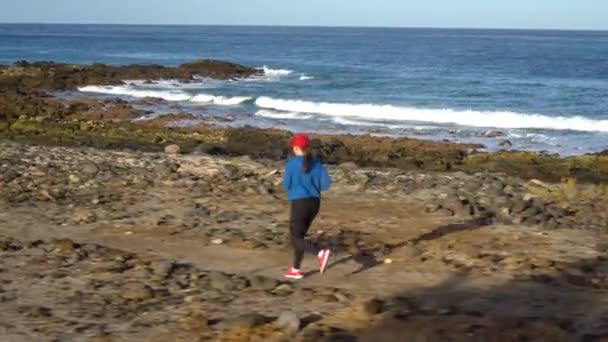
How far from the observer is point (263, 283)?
24.7ft

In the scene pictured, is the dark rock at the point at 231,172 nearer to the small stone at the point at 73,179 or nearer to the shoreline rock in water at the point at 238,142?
the small stone at the point at 73,179

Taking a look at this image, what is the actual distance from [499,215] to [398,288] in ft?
12.1

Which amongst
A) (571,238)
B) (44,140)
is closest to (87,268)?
(571,238)

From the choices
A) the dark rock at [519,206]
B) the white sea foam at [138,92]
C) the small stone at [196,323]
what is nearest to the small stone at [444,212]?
the dark rock at [519,206]

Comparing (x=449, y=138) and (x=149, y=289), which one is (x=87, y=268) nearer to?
(x=149, y=289)

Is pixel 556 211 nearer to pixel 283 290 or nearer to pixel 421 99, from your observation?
pixel 283 290

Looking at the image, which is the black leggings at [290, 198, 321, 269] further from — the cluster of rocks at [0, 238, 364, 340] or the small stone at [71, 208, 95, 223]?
the small stone at [71, 208, 95, 223]

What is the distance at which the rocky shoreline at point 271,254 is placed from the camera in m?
6.41

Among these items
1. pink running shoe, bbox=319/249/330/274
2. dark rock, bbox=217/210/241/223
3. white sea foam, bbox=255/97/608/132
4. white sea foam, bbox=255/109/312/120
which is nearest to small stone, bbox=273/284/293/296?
pink running shoe, bbox=319/249/330/274

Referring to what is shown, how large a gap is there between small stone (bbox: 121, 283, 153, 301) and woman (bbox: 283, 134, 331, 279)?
51.0 inches

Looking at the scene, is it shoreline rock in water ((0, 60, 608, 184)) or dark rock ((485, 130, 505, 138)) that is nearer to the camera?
shoreline rock in water ((0, 60, 608, 184))

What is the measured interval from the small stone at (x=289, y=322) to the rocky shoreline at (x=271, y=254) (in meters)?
0.01

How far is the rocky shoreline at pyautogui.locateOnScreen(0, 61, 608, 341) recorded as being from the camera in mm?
6410

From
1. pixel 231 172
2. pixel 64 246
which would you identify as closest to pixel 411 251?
pixel 64 246
